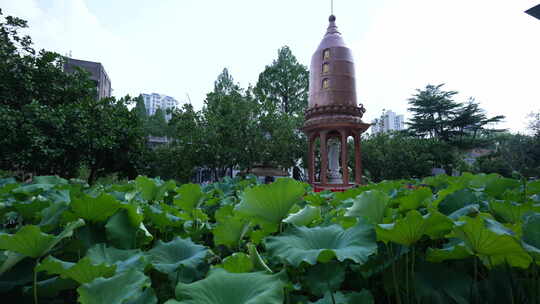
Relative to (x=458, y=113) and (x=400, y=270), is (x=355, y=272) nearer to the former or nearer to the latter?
(x=400, y=270)

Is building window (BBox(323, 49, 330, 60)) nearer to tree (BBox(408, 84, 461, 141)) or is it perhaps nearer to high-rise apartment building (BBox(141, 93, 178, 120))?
tree (BBox(408, 84, 461, 141))

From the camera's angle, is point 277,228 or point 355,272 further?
point 277,228

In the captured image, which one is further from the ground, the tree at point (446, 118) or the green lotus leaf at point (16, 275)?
the tree at point (446, 118)

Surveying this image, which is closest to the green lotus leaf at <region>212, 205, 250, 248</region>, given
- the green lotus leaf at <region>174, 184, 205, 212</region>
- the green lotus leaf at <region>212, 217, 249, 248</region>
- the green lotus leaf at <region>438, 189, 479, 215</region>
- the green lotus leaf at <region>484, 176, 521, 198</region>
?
the green lotus leaf at <region>212, 217, 249, 248</region>

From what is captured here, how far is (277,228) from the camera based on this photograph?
982 millimetres

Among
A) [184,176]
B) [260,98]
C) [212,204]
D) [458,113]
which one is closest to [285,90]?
[260,98]

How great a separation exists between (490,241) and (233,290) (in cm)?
54

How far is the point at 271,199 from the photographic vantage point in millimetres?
938

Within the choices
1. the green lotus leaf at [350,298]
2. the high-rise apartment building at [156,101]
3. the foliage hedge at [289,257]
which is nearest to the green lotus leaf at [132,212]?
the foliage hedge at [289,257]

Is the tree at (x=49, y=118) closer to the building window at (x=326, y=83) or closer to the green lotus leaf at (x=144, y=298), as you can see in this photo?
the building window at (x=326, y=83)

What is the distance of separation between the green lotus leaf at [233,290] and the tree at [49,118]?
33.2 feet

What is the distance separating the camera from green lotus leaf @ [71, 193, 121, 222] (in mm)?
853

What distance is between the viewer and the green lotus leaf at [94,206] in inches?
33.6

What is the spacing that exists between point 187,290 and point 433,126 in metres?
31.5
